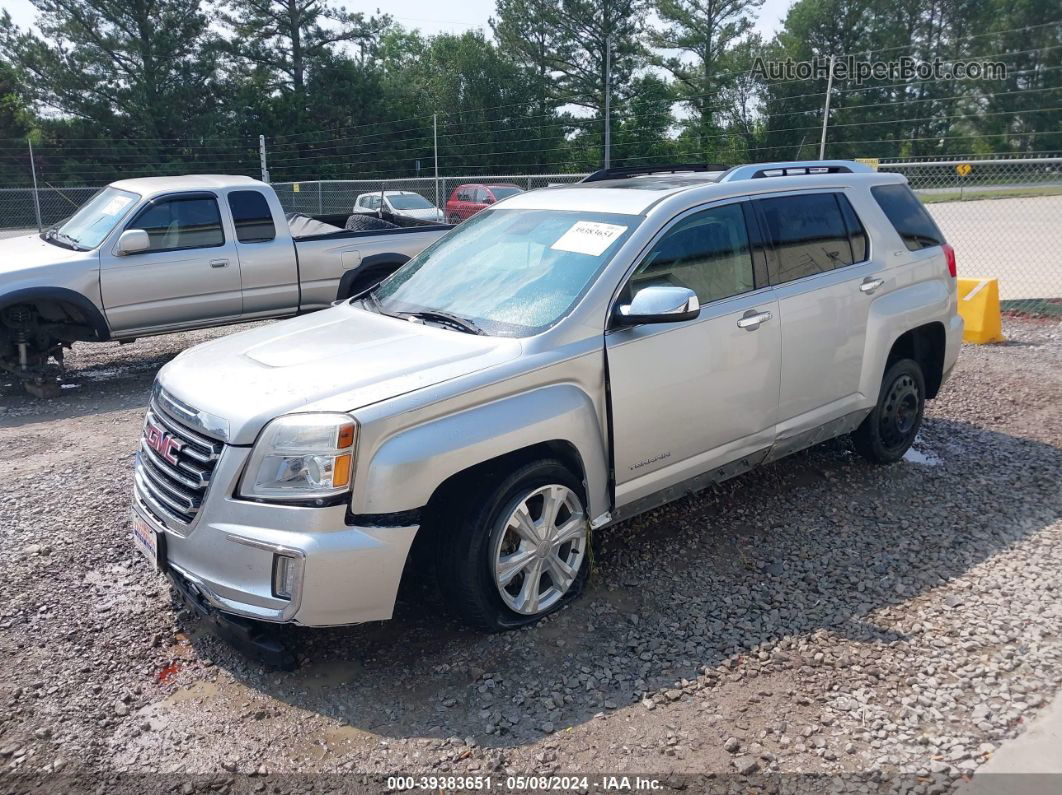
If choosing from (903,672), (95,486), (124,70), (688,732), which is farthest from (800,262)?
(124,70)

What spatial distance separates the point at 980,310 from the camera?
9211 millimetres

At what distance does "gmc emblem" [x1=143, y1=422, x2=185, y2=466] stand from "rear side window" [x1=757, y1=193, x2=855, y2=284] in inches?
120

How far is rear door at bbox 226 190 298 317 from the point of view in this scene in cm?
887

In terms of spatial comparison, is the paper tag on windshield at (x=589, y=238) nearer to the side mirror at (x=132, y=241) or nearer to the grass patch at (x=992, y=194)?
the side mirror at (x=132, y=241)

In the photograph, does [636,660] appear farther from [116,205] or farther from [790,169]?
[116,205]

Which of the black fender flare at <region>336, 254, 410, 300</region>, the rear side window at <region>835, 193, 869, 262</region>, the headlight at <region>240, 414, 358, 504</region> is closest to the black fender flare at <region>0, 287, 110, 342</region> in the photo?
the black fender flare at <region>336, 254, 410, 300</region>

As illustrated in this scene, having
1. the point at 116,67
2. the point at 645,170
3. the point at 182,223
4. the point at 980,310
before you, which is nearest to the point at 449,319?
the point at 645,170

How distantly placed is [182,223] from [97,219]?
818 mm

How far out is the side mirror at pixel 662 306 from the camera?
384 centimetres

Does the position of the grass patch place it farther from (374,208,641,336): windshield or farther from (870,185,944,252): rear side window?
(374,208,641,336): windshield

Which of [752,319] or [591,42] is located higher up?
[591,42]

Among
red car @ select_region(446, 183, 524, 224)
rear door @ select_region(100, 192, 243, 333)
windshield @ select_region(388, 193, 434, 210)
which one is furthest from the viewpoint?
red car @ select_region(446, 183, 524, 224)

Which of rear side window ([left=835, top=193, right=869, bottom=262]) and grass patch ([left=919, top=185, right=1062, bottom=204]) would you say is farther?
grass patch ([left=919, top=185, right=1062, bottom=204])

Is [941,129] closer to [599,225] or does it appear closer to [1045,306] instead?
[1045,306]
